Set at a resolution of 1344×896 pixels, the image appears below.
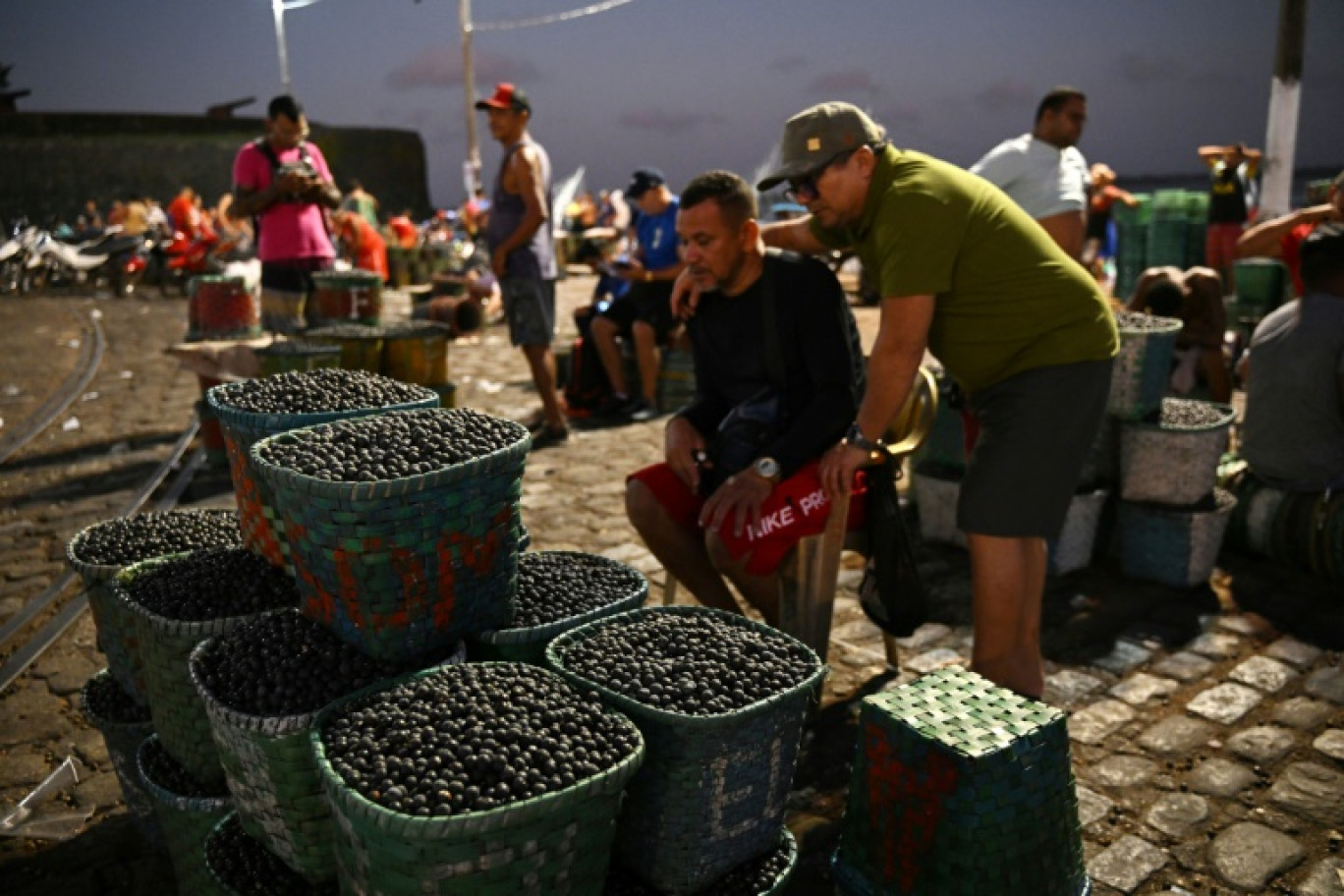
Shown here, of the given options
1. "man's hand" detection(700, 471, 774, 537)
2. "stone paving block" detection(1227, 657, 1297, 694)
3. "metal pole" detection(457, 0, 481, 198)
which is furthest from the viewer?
"metal pole" detection(457, 0, 481, 198)

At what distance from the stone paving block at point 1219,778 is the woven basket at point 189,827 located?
306 centimetres

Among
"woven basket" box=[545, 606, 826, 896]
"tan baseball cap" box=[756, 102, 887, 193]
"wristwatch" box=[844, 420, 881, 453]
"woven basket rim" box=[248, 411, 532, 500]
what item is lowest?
"woven basket" box=[545, 606, 826, 896]

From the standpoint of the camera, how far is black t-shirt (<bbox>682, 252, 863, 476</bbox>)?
364 cm

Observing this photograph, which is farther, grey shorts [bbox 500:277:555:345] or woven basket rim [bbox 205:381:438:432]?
grey shorts [bbox 500:277:555:345]

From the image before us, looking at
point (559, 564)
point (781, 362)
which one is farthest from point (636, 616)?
point (781, 362)

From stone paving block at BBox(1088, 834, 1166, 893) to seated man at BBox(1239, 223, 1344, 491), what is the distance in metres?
2.80

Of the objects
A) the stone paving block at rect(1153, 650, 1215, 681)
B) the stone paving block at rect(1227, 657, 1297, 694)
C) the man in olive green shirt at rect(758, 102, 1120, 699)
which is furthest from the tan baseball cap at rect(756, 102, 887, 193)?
the stone paving block at rect(1227, 657, 1297, 694)

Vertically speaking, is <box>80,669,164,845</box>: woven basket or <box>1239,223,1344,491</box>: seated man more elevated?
<box>1239,223,1344,491</box>: seated man

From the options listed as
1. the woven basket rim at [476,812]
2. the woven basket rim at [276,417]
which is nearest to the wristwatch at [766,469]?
the woven basket rim at [276,417]

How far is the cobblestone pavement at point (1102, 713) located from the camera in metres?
3.06

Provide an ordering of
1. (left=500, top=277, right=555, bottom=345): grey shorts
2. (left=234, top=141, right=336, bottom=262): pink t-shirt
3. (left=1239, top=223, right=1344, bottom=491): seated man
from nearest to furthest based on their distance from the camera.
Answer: (left=1239, top=223, right=1344, bottom=491): seated man → (left=234, top=141, right=336, bottom=262): pink t-shirt → (left=500, top=277, right=555, bottom=345): grey shorts

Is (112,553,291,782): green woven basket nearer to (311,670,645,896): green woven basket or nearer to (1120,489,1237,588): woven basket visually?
(311,670,645,896): green woven basket

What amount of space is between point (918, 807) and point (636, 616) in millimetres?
895

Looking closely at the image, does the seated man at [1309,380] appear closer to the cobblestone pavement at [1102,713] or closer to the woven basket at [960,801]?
the cobblestone pavement at [1102,713]
